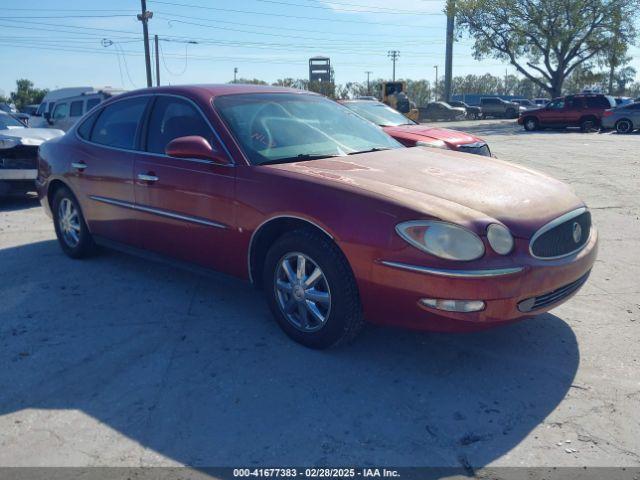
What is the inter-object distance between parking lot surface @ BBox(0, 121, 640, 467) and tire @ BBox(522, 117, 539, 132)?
27143 millimetres

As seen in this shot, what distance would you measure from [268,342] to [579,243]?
206 centimetres

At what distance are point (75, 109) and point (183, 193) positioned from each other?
11567 millimetres

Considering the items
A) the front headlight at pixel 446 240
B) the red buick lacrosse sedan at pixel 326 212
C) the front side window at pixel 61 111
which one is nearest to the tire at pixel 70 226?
the red buick lacrosse sedan at pixel 326 212

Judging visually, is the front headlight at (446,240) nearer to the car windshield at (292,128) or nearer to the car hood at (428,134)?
the car windshield at (292,128)

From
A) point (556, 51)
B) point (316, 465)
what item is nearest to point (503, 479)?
point (316, 465)

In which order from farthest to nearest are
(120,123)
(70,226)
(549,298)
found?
(70,226)
(120,123)
(549,298)

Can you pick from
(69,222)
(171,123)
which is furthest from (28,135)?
(171,123)

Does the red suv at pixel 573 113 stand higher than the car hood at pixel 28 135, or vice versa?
the red suv at pixel 573 113

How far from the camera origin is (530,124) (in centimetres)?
3042

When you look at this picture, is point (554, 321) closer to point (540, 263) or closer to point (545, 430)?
point (540, 263)

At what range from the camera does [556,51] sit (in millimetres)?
42469

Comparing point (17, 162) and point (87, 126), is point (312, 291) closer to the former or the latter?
point (87, 126)

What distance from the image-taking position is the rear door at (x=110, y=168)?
193 inches

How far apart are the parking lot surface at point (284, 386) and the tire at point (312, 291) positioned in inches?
6.0
